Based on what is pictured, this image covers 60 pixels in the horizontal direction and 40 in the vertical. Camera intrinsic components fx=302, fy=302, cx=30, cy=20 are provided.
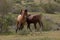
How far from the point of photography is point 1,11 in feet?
80.8

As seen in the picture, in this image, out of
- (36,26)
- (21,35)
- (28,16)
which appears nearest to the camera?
(21,35)

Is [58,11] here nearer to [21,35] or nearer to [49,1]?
[49,1]

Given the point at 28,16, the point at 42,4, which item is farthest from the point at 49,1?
the point at 28,16

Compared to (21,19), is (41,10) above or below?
below

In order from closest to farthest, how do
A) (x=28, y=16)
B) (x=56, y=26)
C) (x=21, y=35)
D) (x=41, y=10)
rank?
(x=21, y=35), (x=28, y=16), (x=56, y=26), (x=41, y=10)

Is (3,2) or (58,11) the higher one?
(3,2)

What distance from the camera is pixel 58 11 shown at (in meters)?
35.6

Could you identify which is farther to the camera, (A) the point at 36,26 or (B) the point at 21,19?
(A) the point at 36,26

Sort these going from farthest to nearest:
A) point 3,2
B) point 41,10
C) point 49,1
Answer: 1. point 49,1
2. point 41,10
3. point 3,2

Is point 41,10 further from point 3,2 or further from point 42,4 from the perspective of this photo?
point 3,2

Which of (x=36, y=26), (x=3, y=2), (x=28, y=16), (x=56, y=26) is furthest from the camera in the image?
(x=56, y=26)

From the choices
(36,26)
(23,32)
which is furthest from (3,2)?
(23,32)

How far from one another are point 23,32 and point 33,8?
15331 millimetres

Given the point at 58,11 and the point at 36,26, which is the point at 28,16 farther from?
the point at 58,11
